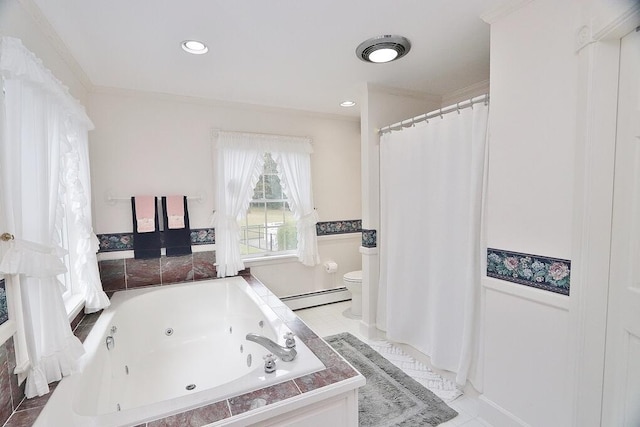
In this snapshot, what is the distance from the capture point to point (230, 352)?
2.49 meters

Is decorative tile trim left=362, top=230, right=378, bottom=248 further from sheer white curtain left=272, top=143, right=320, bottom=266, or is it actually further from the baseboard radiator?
the baseboard radiator

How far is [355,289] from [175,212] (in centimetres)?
201

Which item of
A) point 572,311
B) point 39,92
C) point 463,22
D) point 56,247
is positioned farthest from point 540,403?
point 39,92

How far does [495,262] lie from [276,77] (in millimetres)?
2117

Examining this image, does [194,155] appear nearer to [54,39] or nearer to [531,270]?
[54,39]

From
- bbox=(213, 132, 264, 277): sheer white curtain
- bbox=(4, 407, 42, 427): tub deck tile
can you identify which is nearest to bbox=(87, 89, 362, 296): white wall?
bbox=(213, 132, 264, 277): sheer white curtain

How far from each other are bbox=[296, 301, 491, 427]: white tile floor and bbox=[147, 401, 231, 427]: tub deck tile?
51.9 inches

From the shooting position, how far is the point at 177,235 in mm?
2920

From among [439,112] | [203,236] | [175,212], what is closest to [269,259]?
[203,236]

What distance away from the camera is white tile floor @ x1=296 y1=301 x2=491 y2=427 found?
1783mm

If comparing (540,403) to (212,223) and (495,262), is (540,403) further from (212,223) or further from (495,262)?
(212,223)

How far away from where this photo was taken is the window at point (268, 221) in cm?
337

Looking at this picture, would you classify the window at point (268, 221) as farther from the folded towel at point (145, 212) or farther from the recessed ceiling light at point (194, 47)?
the recessed ceiling light at point (194, 47)

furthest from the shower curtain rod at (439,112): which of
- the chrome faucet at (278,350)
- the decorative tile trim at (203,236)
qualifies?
the decorative tile trim at (203,236)
